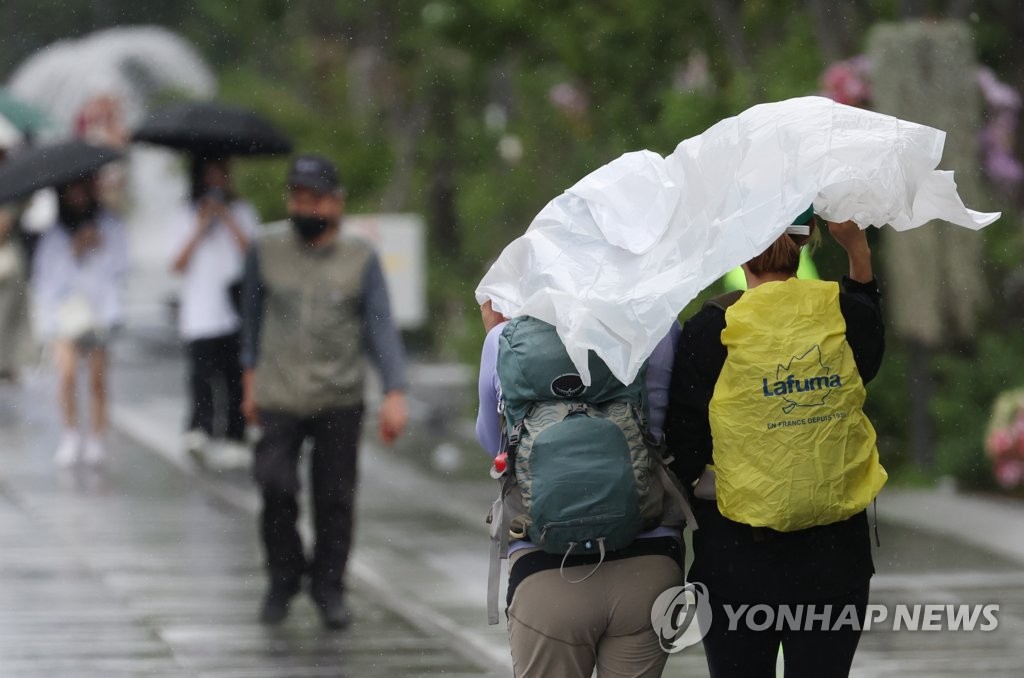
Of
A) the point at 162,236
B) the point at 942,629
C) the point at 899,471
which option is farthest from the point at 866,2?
the point at 162,236

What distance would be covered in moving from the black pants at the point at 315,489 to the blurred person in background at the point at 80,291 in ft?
17.4

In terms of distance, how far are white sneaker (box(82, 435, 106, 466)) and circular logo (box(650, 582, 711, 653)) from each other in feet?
29.9

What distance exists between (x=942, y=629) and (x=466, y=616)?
82.2 inches

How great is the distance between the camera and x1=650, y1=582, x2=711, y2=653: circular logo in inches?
184

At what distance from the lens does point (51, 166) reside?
13492mm

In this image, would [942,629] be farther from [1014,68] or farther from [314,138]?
[314,138]

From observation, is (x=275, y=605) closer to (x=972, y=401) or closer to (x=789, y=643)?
(x=789, y=643)

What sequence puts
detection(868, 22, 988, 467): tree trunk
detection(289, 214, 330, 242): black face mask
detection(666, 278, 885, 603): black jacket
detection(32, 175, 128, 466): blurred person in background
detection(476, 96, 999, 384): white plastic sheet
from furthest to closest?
detection(32, 175, 128, 466): blurred person in background < detection(868, 22, 988, 467): tree trunk < detection(289, 214, 330, 242): black face mask < detection(476, 96, 999, 384): white plastic sheet < detection(666, 278, 885, 603): black jacket

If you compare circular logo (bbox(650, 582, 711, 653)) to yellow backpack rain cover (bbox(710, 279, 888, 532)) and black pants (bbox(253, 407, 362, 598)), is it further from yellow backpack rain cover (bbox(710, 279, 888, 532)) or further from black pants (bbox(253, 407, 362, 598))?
black pants (bbox(253, 407, 362, 598))

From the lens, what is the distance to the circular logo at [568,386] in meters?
4.64

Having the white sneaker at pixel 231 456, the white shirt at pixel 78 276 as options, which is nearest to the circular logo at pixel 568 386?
the white sneaker at pixel 231 456

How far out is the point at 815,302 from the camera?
4.66m

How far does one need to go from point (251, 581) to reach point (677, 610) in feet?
16.5

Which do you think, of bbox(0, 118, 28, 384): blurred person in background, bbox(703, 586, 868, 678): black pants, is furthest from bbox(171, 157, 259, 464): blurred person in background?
bbox(703, 586, 868, 678): black pants
